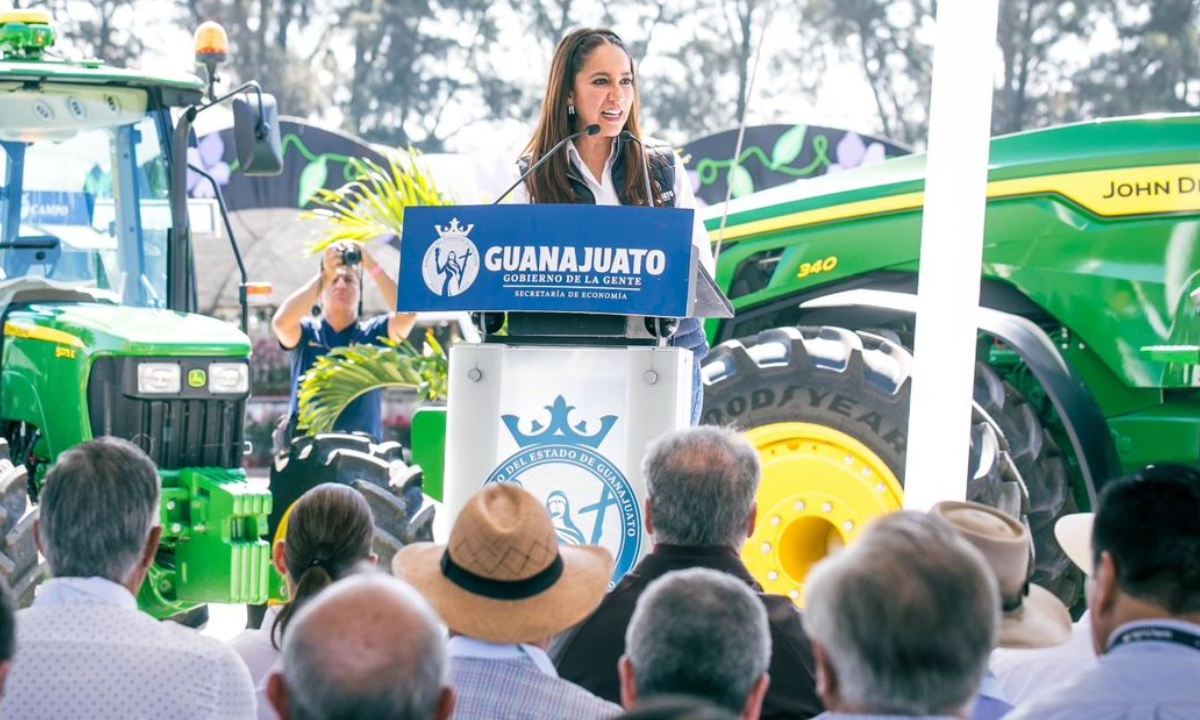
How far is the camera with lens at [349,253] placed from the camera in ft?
26.5

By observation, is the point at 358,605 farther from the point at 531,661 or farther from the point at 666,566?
the point at 666,566

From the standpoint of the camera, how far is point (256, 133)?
22.8ft

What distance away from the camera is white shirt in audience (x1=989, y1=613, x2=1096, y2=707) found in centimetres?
376

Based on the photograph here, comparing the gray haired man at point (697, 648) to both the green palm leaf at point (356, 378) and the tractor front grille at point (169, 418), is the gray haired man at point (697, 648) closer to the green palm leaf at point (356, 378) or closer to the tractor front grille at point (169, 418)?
the tractor front grille at point (169, 418)

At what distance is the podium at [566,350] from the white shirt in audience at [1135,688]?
1.64 metres

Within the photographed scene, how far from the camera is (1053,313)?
7223 mm

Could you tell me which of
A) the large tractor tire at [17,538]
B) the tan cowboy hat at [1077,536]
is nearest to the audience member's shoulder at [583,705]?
the tan cowboy hat at [1077,536]

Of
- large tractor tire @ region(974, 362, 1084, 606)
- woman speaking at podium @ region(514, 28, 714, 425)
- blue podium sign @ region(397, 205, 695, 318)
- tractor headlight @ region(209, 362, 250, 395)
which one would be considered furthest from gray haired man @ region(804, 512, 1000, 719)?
tractor headlight @ region(209, 362, 250, 395)

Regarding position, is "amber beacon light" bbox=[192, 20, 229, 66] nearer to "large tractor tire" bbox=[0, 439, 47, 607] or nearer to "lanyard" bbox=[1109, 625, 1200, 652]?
"large tractor tire" bbox=[0, 439, 47, 607]

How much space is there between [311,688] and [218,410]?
477 centimetres

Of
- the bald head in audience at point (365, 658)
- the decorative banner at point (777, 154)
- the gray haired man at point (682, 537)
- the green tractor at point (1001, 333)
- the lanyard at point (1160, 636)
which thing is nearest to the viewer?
the bald head in audience at point (365, 658)

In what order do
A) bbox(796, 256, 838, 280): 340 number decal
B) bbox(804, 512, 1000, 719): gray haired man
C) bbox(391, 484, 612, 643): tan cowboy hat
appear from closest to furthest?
bbox(804, 512, 1000, 719): gray haired man
bbox(391, 484, 612, 643): tan cowboy hat
bbox(796, 256, 838, 280): 340 number decal

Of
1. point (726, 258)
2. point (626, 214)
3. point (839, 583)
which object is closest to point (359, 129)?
point (726, 258)

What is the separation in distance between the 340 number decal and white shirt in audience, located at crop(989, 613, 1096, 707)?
146 inches
